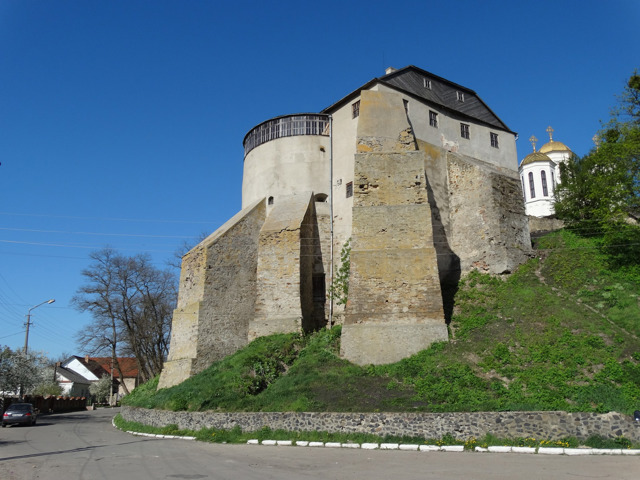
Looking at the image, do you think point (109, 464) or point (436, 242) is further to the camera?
point (436, 242)

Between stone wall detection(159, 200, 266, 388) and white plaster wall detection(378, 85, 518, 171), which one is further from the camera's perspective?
white plaster wall detection(378, 85, 518, 171)

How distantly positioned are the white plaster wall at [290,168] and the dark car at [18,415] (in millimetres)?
14356

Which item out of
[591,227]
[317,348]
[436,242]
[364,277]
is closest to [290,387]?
[317,348]

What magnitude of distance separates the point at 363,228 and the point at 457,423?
8.28 meters

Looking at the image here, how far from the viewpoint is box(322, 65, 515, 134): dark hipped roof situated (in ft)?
83.6

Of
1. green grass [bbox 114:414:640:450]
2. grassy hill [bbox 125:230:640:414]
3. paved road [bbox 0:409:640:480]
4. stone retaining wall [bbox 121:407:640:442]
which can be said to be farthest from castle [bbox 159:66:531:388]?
paved road [bbox 0:409:640:480]

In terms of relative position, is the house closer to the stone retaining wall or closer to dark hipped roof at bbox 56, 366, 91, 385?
dark hipped roof at bbox 56, 366, 91, 385

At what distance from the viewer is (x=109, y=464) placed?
10.9m

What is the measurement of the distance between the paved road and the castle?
570 cm

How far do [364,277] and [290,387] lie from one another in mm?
4486

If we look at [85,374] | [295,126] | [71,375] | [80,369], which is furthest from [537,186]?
[80,369]

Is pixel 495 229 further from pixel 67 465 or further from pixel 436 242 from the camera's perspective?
pixel 67 465

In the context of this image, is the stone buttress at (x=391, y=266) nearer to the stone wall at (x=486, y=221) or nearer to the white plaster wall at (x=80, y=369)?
the stone wall at (x=486, y=221)

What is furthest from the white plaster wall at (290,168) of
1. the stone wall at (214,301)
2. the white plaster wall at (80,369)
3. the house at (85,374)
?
the white plaster wall at (80,369)
